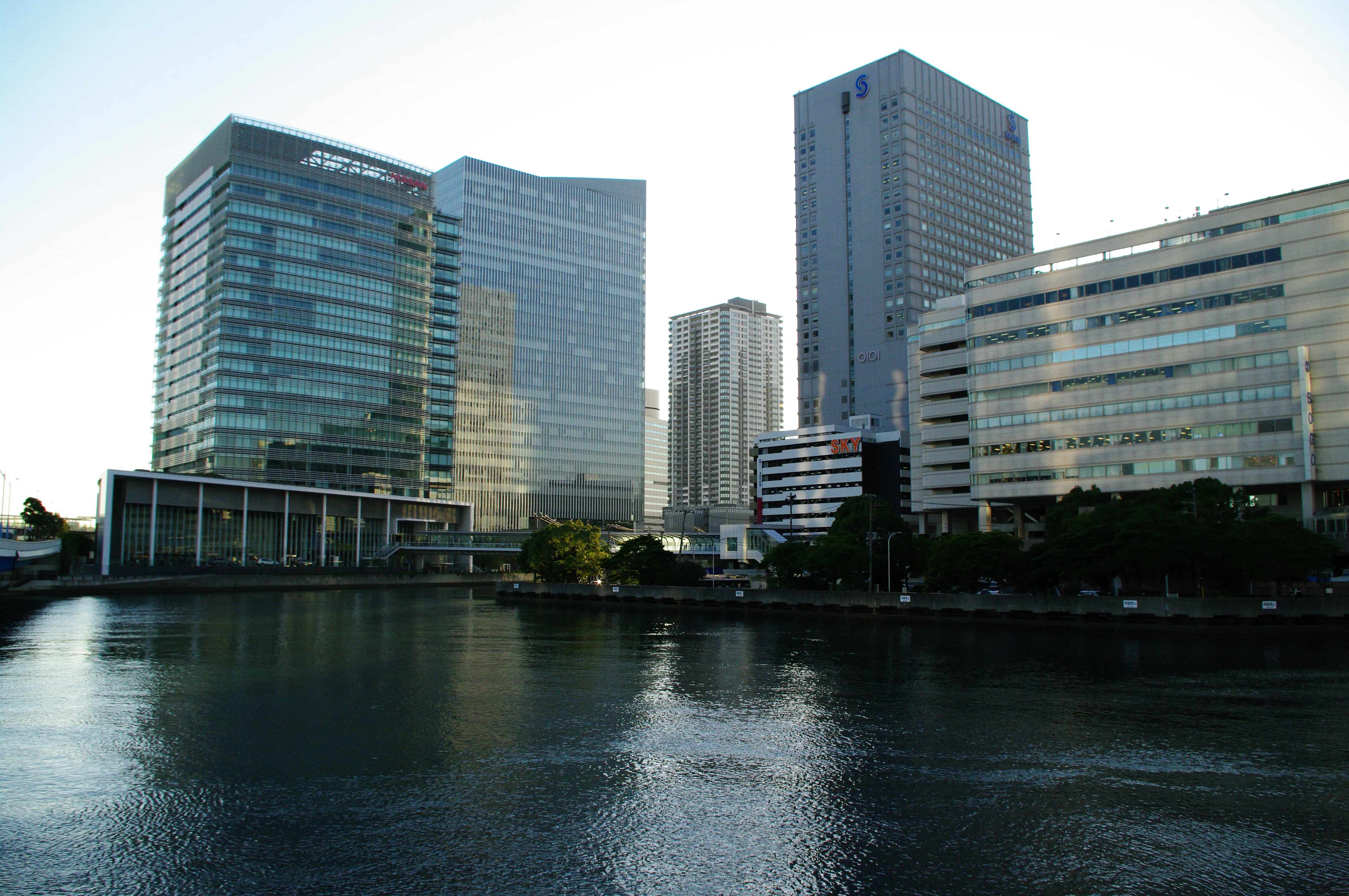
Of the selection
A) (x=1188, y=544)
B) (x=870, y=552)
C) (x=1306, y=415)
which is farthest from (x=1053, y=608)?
(x=1306, y=415)

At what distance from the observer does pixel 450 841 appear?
20.5 metres

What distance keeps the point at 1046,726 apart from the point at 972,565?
55907 mm

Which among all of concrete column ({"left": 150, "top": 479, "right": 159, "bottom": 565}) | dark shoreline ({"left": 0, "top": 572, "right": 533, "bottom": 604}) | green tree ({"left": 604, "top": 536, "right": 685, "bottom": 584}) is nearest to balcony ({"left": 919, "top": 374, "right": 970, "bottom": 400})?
green tree ({"left": 604, "top": 536, "right": 685, "bottom": 584})

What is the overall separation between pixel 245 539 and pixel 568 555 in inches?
2627

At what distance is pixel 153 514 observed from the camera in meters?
148

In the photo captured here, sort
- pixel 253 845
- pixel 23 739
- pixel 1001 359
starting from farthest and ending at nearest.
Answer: pixel 1001 359
pixel 23 739
pixel 253 845

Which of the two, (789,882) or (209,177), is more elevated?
(209,177)

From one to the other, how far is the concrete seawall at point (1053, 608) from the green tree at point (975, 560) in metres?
3.49

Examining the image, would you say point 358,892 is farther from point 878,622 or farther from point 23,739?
point 878,622

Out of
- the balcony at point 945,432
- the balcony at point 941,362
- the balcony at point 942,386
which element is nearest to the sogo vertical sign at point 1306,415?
the balcony at point 941,362

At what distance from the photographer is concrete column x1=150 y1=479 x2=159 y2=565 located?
5812 inches

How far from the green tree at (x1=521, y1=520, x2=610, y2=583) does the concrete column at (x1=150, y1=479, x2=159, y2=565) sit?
204ft

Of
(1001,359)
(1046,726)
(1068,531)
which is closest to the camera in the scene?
(1046,726)

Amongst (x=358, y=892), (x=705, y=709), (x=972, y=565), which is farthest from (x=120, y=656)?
(x=972, y=565)
